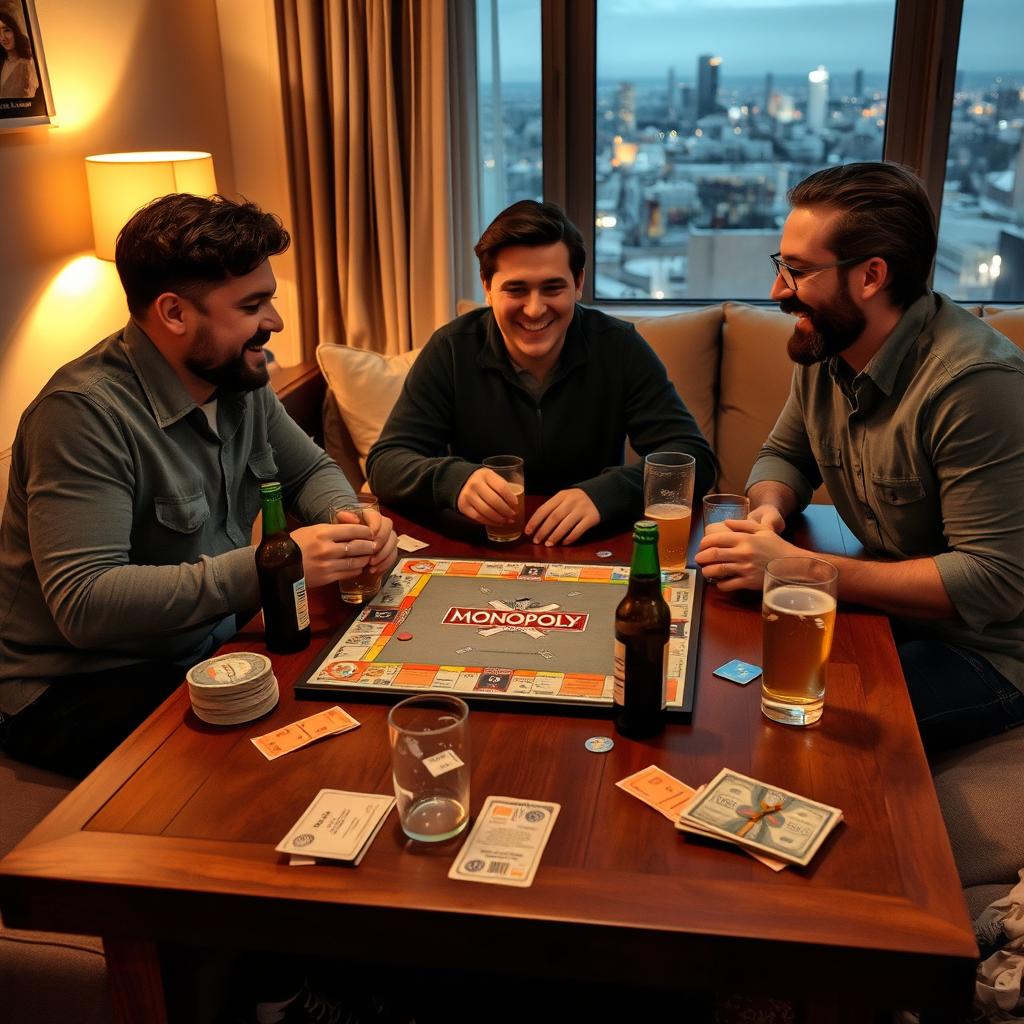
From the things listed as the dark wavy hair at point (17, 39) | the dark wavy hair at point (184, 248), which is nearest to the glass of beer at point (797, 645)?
the dark wavy hair at point (184, 248)

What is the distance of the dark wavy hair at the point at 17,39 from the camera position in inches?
96.7

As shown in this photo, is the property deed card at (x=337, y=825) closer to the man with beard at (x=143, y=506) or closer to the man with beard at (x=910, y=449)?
the man with beard at (x=143, y=506)

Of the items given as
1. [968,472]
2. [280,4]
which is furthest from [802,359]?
[280,4]

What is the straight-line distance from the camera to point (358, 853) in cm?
108

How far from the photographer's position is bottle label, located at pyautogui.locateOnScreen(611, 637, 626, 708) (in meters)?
1.22

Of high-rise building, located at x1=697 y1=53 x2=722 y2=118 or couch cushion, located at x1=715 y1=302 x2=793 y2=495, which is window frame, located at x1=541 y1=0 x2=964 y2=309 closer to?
high-rise building, located at x1=697 y1=53 x2=722 y2=118

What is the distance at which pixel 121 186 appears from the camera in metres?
2.67

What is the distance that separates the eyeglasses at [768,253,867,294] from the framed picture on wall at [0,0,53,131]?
73.7 inches

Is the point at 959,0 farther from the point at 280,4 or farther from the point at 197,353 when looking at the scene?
the point at 197,353

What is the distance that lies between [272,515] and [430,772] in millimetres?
531

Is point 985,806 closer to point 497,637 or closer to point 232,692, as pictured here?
point 497,637

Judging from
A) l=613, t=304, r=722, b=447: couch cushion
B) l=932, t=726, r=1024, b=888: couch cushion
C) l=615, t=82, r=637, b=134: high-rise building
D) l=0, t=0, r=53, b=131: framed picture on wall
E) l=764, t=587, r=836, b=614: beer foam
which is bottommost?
l=932, t=726, r=1024, b=888: couch cushion

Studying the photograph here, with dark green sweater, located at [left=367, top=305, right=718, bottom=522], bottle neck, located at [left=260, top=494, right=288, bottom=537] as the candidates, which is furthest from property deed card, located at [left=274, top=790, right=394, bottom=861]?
dark green sweater, located at [left=367, top=305, right=718, bottom=522]

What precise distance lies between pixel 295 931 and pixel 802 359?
4.38ft
